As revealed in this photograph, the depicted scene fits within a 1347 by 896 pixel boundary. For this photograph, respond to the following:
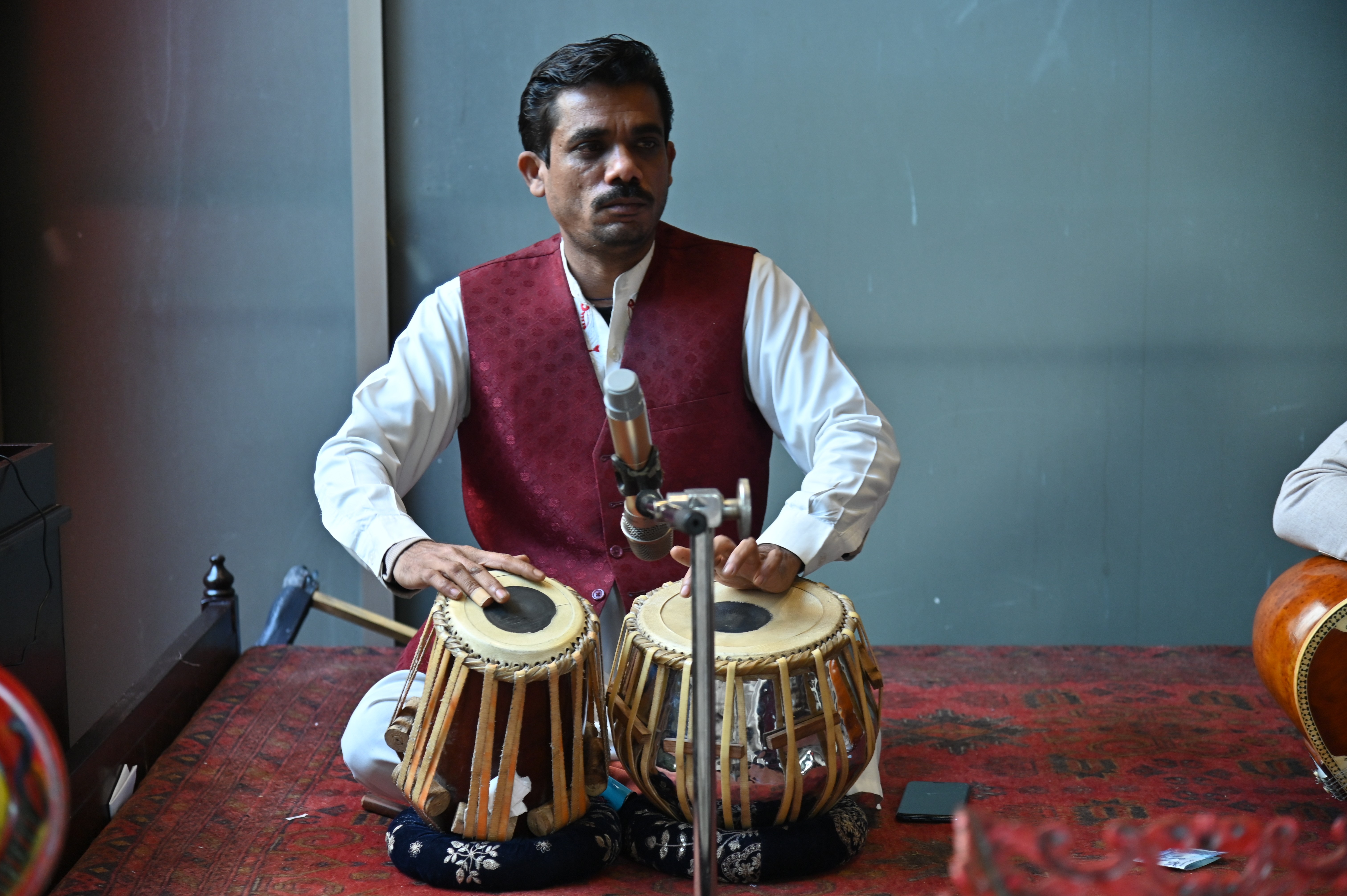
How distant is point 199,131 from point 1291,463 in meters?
3.62

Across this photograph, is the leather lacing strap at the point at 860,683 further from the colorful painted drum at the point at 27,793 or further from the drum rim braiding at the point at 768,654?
the colorful painted drum at the point at 27,793

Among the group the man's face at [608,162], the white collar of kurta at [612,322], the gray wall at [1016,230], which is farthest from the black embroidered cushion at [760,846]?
the gray wall at [1016,230]

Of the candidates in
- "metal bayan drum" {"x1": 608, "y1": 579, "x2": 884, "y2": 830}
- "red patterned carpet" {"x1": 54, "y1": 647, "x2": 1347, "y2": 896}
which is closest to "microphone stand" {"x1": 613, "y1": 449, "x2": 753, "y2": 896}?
"metal bayan drum" {"x1": 608, "y1": 579, "x2": 884, "y2": 830}

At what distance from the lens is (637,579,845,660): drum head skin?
78.5 inches

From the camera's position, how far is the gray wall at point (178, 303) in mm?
3699

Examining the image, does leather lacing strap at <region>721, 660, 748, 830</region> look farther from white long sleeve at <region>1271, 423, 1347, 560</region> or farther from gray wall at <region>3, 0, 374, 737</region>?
gray wall at <region>3, 0, 374, 737</region>

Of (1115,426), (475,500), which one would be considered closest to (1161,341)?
(1115,426)

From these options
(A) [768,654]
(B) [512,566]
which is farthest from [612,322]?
(A) [768,654]

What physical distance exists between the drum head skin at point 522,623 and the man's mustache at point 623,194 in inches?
30.0

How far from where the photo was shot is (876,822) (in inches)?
92.5

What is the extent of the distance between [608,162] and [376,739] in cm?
120

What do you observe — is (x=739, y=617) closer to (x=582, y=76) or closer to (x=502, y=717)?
(x=502, y=717)

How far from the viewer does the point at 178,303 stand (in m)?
3.83

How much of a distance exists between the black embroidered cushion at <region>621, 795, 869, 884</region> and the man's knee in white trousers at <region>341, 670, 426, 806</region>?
1.57ft
